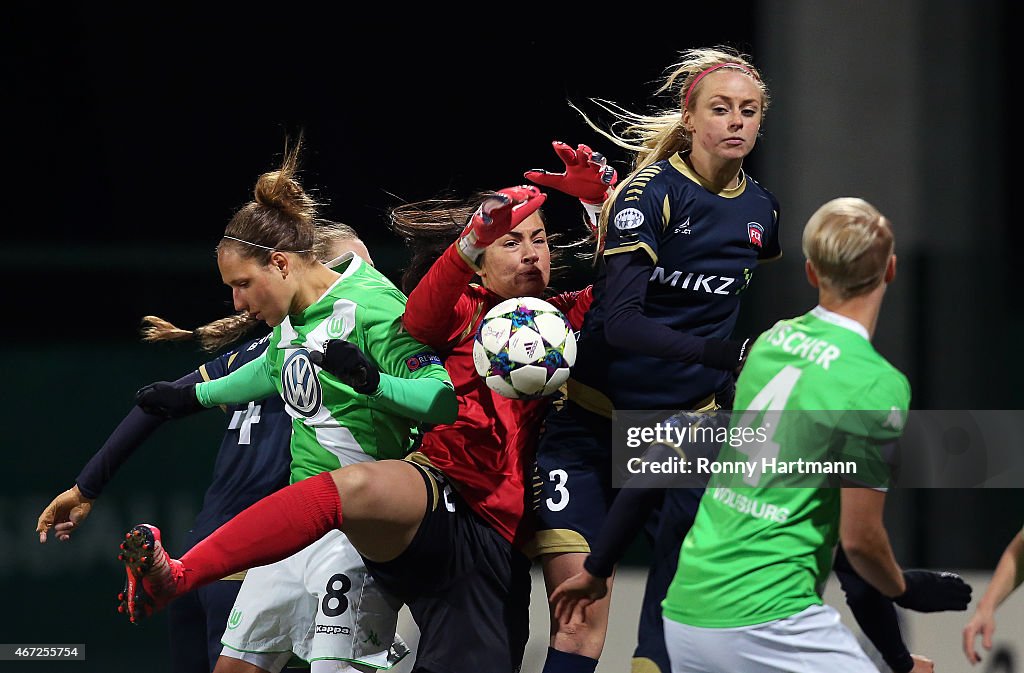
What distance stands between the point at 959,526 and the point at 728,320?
2.81 metres

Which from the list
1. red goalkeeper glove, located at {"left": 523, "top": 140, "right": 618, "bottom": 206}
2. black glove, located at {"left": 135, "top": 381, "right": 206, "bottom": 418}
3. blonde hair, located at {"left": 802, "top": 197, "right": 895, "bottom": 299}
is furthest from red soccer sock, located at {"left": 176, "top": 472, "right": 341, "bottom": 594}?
blonde hair, located at {"left": 802, "top": 197, "right": 895, "bottom": 299}

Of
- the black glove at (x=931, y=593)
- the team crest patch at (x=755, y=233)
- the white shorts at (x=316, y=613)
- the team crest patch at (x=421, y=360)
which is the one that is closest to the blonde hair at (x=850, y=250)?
the black glove at (x=931, y=593)

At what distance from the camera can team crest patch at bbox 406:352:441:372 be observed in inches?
141

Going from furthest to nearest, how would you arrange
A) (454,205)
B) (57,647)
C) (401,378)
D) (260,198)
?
1. (57,647)
2. (454,205)
3. (260,198)
4. (401,378)

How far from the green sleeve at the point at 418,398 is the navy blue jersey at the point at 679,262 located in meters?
0.46

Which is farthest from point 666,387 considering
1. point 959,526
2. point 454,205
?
point 959,526

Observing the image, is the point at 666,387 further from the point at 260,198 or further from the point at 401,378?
the point at 260,198

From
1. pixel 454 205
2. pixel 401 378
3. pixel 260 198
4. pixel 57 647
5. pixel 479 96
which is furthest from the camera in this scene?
pixel 479 96

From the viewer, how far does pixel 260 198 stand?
3.93 metres

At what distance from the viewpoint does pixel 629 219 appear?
3480 mm

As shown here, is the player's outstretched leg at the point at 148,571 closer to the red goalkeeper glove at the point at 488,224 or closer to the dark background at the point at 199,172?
the red goalkeeper glove at the point at 488,224

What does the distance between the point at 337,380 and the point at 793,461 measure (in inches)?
58.3

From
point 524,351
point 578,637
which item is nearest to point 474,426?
point 524,351

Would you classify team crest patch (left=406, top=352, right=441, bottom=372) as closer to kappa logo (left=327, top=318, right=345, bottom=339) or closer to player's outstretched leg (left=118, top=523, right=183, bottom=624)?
kappa logo (left=327, top=318, right=345, bottom=339)
